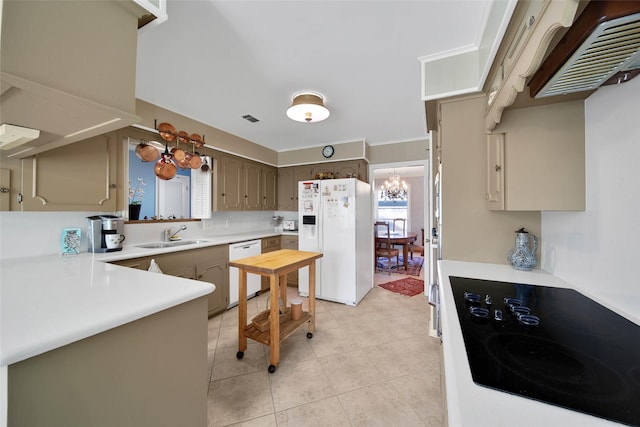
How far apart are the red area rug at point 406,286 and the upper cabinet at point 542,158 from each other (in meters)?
2.61

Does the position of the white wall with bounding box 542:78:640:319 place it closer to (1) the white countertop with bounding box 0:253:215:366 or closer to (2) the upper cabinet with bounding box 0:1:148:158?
(1) the white countertop with bounding box 0:253:215:366

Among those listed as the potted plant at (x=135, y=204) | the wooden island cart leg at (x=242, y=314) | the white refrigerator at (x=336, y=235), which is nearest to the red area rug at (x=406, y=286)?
the white refrigerator at (x=336, y=235)

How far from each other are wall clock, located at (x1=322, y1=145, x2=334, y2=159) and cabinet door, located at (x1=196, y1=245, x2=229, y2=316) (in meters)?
2.12

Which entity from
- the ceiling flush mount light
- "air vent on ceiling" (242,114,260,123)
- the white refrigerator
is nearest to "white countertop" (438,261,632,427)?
the ceiling flush mount light

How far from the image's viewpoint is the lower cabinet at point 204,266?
7.36 feet

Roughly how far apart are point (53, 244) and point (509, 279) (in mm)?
3335

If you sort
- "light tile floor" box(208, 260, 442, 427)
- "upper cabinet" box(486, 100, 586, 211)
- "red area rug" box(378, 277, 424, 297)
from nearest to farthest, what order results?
"upper cabinet" box(486, 100, 586, 211) < "light tile floor" box(208, 260, 442, 427) < "red area rug" box(378, 277, 424, 297)

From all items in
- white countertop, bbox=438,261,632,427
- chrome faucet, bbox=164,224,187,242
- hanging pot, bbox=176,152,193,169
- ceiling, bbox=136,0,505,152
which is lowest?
white countertop, bbox=438,261,632,427

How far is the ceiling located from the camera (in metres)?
1.35

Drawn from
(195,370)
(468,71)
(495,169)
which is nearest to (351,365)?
(195,370)

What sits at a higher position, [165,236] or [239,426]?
[165,236]

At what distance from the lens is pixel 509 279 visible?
131 centimetres

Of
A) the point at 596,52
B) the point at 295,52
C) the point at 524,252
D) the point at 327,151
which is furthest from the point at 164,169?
the point at 524,252

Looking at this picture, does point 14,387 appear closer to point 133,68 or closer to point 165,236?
point 133,68
